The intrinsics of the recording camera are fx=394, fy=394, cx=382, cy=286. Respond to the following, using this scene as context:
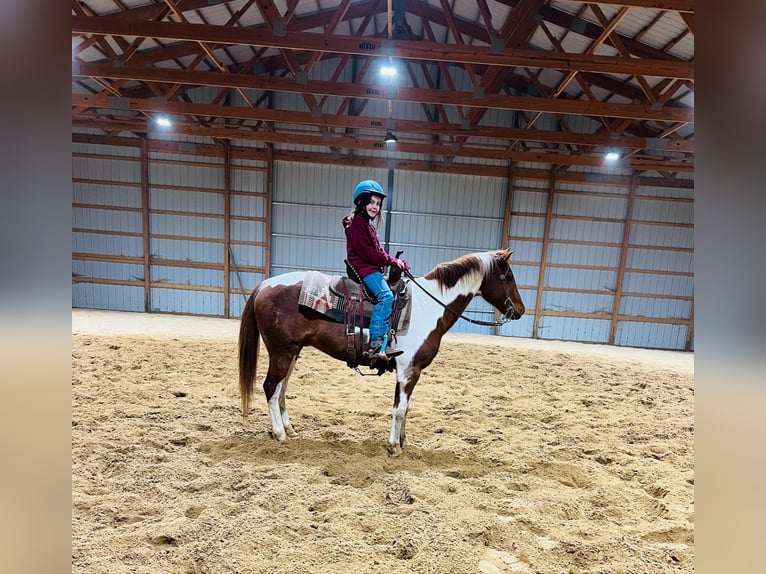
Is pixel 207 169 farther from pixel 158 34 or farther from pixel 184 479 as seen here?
pixel 184 479

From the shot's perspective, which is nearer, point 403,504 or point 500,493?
point 403,504

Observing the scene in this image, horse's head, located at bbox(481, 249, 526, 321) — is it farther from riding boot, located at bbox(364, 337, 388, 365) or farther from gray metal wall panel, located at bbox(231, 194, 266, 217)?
gray metal wall panel, located at bbox(231, 194, 266, 217)

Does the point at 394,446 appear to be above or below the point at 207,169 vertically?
below

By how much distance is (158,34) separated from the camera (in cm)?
501

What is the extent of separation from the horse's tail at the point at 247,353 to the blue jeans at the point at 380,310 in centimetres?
107

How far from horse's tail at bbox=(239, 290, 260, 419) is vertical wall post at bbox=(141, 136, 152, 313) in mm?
8324

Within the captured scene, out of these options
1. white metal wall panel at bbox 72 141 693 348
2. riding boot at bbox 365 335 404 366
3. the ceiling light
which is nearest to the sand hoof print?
riding boot at bbox 365 335 404 366

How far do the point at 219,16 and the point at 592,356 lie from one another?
32.4 feet

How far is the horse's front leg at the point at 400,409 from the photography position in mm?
3114

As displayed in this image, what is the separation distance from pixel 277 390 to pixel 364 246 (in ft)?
4.60

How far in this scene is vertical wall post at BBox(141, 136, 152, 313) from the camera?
32.7 feet

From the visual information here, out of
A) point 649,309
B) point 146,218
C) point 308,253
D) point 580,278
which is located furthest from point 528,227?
point 146,218
